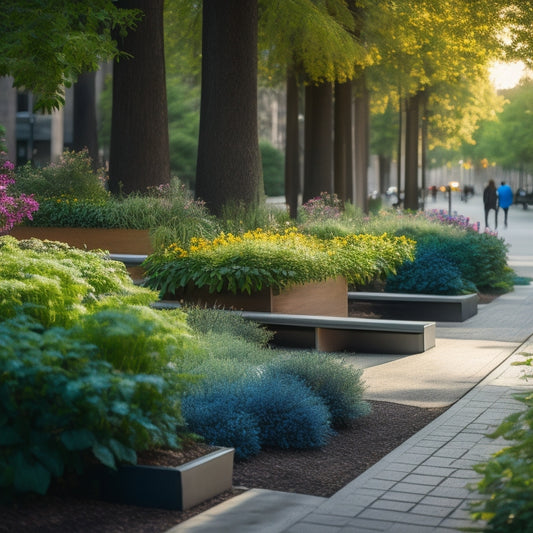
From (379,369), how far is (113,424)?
19.1ft

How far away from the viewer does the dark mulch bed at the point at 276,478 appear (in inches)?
229

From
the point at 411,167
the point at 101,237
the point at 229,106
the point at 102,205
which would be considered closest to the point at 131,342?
the point at 101,237

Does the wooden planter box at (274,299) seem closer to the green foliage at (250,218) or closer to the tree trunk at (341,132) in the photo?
the green foliage at (250,218)

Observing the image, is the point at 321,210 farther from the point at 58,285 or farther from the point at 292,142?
the point at 58,285

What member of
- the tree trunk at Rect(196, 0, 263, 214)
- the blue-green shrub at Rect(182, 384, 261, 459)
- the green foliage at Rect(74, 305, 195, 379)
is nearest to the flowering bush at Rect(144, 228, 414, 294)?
the tree trunk at Rect(196, 0, 263, 214)

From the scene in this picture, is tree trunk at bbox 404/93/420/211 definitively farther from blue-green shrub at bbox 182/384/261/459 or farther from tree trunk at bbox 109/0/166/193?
blue-green shrub at bbox 182/384/261/459

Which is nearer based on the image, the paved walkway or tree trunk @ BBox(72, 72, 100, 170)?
the paved walkway

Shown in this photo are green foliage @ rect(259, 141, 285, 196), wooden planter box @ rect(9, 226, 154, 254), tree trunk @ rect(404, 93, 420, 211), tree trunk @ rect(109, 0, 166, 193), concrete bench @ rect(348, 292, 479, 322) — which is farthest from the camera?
green foliage @ rect(259, 141, 285, 196)

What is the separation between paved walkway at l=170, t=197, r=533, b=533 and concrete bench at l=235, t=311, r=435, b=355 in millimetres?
270

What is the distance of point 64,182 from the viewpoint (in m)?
20.5

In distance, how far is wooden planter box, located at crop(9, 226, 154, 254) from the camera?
17906 millimetres

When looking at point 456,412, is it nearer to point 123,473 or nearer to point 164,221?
point 123,473

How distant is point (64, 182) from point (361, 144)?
Answer: 791 inches

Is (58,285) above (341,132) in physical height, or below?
below
